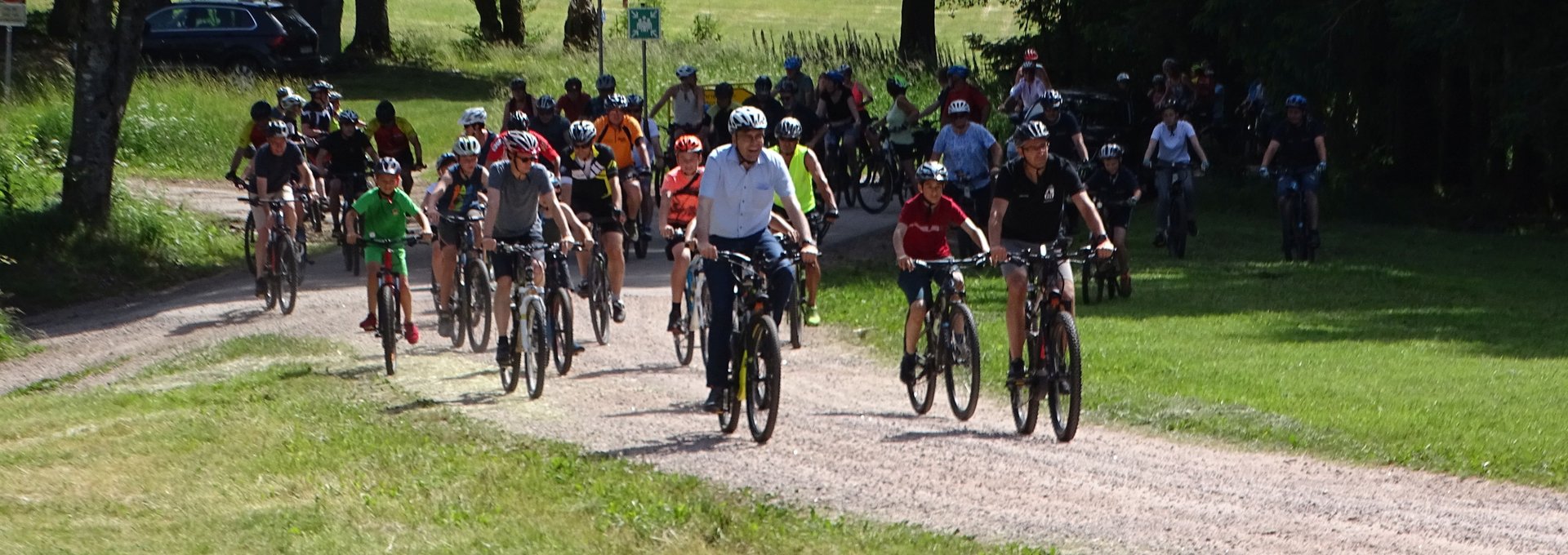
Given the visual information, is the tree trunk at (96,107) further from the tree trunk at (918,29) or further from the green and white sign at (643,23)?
the tree trunk at (918,29)

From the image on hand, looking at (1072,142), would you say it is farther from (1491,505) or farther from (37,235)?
(37,235)

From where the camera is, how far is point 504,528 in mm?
8508

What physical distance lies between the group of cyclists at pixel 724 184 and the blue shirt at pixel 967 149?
0.02 metres

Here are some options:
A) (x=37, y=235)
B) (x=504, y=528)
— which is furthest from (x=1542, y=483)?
(x=37, y=235)

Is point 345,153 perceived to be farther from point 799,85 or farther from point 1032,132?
point 1032,132

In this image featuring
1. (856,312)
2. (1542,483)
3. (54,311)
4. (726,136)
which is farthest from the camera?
(726,136)

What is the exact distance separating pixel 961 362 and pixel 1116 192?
22.1ft

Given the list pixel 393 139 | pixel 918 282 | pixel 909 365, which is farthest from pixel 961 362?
pixel 393 139

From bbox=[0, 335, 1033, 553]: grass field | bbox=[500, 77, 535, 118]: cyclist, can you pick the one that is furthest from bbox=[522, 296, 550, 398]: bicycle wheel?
bbox=[500, 77, 535, 118]: cyclist

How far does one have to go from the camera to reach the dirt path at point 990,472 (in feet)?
28.3

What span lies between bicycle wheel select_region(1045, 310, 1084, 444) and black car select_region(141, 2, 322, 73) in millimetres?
28698

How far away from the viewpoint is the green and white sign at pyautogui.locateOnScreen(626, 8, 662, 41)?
80.2 ft

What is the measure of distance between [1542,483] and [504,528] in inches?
211

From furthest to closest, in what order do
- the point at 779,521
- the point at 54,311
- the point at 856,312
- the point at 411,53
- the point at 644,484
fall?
the point at 411,53 < the point at 54,311 < the point at 856,312 < the point at 644,484 < the point at 779,521
